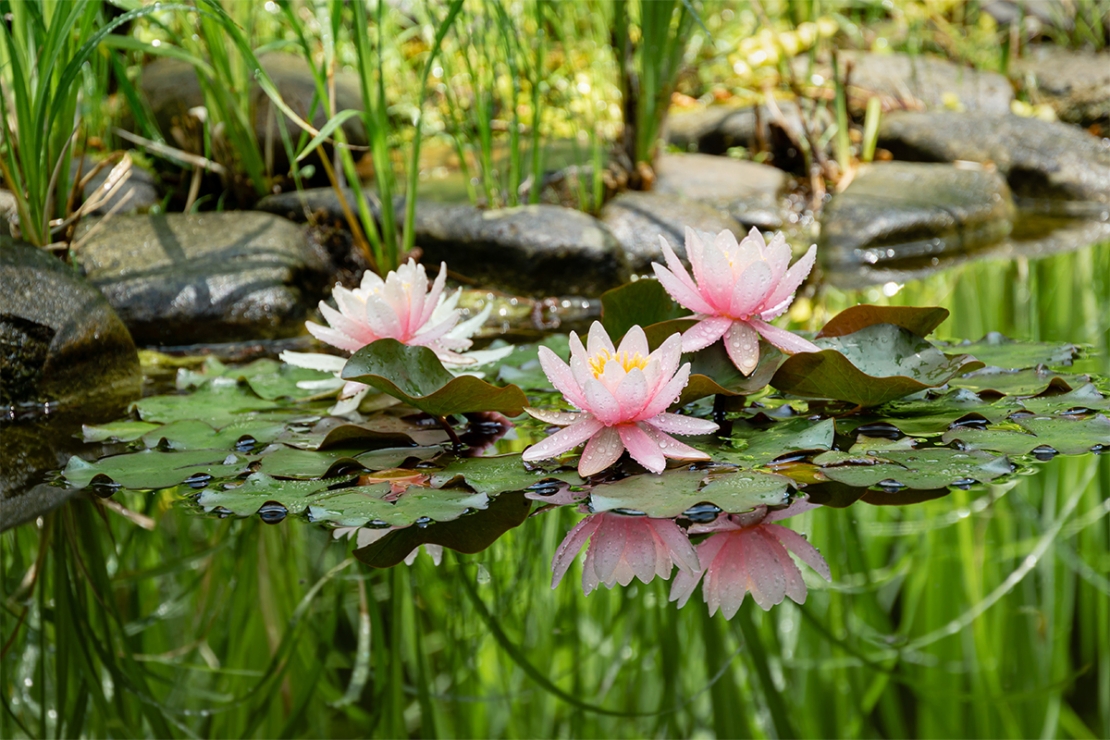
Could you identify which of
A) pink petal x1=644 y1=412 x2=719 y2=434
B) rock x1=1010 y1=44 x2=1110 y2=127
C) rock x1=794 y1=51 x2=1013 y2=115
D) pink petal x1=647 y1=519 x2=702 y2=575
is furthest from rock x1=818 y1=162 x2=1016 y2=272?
pink petal x1=647 y1=519 x2=702 y2=575

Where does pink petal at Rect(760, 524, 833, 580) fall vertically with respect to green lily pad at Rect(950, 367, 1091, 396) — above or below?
below

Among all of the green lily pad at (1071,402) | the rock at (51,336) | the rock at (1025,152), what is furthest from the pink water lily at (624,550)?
the rock at (1025,152)

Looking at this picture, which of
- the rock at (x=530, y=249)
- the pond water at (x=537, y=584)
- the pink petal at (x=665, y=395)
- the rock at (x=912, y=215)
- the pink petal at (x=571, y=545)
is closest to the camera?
the pond water at (x=537, y=584)

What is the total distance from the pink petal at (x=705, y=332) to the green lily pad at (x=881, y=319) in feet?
0.68

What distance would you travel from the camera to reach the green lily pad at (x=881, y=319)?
4.85ft

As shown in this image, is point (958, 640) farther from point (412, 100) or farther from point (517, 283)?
point (412, 100)

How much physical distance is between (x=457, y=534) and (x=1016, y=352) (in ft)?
4.09

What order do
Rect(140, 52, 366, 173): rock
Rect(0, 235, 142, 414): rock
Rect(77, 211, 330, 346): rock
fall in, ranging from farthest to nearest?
Rect(140, 52, 366, 173): rock
Rect(77, 211, 330, 346): rock
Rect(0, 235, 142, 414): rock

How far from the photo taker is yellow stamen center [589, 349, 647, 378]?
1.26 meters

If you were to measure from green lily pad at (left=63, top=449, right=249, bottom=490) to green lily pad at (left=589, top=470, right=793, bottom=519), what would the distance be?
0.62m

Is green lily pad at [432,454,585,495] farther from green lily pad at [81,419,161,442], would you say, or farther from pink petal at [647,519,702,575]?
green lily pad at [81,419,161,442]

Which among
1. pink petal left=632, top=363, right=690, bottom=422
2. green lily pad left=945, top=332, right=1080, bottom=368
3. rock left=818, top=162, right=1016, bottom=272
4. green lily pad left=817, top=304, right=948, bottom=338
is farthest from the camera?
rock left=818, top=162, right=1016, bottom=272

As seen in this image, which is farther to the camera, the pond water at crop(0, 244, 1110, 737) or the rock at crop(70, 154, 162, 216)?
the rock at crop(70, 154, 162, 216)

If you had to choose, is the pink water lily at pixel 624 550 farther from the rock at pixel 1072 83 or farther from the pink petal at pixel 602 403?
the rock at pixel 1072 83
